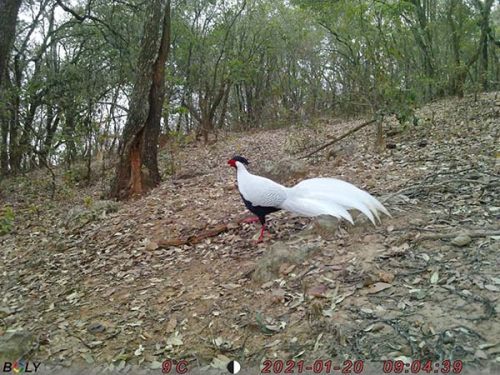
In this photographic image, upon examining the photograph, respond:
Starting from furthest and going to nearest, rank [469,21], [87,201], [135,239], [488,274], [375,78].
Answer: [469,21], [375,78], [87,201], [135,239], [488,274]

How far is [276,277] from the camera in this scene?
329 centimetres

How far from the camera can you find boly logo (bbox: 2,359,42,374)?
2889 mm

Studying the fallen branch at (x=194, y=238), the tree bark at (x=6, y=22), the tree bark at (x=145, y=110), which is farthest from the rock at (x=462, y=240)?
the tree bark at (x=6, y=22)

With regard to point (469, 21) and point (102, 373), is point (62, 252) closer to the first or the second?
point (102, 373)

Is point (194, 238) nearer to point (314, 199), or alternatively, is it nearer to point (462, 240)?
point (314, 199)

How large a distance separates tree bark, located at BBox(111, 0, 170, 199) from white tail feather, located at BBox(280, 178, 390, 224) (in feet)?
10.8

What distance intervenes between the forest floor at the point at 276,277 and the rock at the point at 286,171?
0.06 ft

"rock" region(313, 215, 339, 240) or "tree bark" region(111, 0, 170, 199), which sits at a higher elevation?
"tree bark" region(111, 0, 170, 199)

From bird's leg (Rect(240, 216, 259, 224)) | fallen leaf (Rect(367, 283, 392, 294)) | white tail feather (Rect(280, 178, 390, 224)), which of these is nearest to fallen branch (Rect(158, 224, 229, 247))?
bird's leg (Rect(240, 216, 259, 224))

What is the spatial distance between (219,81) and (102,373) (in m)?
12.8

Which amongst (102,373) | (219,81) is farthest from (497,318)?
(219,81)

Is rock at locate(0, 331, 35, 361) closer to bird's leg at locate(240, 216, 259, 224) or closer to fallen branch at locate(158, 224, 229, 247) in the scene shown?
fallen branch at locate(158, 224, 229, 247)

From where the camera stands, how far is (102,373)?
9.14 ft

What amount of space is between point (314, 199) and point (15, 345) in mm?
2342
